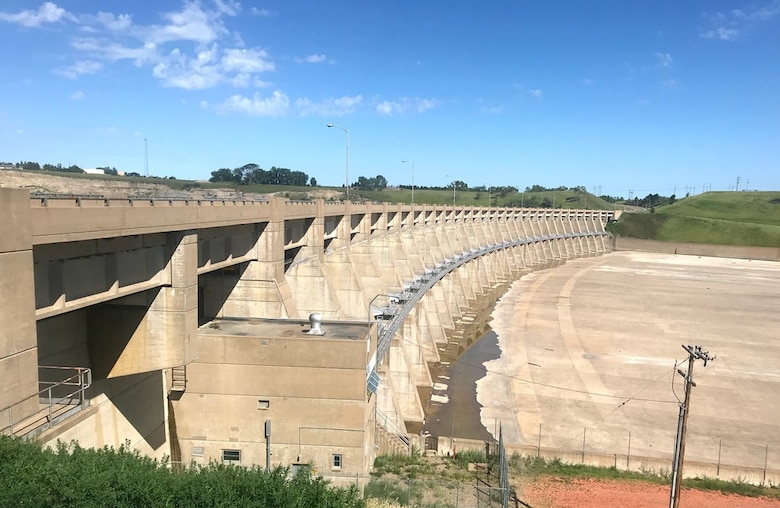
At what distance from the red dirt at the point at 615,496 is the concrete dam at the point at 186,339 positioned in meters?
6.66

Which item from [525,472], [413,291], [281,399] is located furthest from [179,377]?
[413,291]

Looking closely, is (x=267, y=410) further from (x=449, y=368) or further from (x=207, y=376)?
(x=449, y=368)

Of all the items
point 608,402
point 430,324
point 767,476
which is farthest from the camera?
point 430,324

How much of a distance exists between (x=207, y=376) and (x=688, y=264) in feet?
378

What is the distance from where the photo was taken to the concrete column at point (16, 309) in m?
9.89

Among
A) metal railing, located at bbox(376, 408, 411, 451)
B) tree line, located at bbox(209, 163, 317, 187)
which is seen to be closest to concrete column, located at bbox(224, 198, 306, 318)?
metal railing, located at bbox(376, 408, 411, 451)

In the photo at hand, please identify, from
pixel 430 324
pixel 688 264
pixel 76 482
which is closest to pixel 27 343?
pixel 76 482

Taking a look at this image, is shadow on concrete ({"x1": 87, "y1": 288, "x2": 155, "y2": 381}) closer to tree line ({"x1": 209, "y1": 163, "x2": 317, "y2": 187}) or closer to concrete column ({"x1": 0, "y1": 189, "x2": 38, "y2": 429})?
concrete column ({"x1": 0, "y1": 189, "x2": 38, "y2": 429})

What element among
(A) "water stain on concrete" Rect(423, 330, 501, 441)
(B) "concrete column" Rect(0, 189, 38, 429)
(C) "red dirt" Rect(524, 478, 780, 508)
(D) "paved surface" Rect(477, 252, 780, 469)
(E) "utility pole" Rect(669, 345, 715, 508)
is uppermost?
(B) "concrete column" Rect(0, 189, 38, 429)

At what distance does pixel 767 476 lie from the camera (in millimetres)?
22672

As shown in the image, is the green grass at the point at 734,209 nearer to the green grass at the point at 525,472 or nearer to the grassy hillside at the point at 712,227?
the grassy hillside at the point at 712,227

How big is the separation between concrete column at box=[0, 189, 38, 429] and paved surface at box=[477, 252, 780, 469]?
22.9 metres

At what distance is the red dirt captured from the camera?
65.0 feet

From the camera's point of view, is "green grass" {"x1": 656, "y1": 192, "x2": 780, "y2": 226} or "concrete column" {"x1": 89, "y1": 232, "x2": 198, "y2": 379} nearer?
"concrete column" {"x1": 89, "y1": 232, "x2": 198, "y2": 379}
